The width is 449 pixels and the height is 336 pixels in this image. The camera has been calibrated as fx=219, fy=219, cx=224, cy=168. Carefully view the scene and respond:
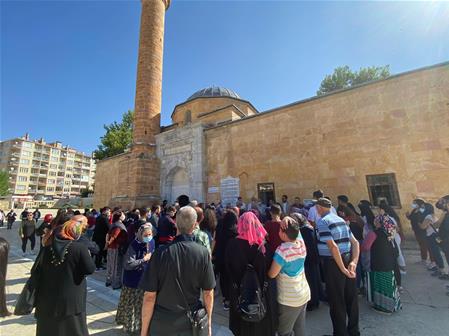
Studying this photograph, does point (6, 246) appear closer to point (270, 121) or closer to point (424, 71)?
point (270, 121)

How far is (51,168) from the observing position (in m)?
66.5

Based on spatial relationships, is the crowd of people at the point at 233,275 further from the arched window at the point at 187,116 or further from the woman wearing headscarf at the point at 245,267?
the arched window at the point at 187,116

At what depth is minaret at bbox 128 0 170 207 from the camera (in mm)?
13203

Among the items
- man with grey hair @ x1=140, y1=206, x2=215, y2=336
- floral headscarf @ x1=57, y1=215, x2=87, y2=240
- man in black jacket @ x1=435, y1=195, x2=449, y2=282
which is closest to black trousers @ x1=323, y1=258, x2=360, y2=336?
man with grey hair @ x1=140, y1=206, x2=215, y2=336

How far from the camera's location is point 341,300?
283cm

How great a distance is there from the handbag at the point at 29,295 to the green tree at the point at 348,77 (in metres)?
22.8

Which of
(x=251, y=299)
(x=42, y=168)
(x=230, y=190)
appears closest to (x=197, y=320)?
(x=251, y=299)

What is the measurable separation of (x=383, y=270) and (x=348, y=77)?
21.3 m

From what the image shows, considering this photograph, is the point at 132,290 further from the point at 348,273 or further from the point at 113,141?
the point at 113,141

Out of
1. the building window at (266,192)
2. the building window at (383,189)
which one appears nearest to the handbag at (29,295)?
the building window at (266,192)

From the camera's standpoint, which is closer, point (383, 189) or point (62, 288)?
point (62, 288)

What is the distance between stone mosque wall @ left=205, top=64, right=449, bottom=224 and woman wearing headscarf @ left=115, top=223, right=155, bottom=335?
7.20 metres

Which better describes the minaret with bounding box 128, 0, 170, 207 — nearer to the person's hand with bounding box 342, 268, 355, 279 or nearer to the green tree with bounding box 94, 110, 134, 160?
the person's hand with bounding box 342, 268, 355, 279

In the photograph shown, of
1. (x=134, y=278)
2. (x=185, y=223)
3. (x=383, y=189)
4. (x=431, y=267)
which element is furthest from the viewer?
(x=383, y=189)
